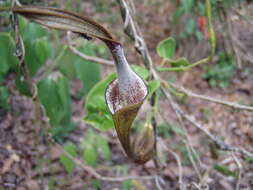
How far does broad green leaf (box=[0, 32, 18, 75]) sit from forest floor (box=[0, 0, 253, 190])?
0.31m

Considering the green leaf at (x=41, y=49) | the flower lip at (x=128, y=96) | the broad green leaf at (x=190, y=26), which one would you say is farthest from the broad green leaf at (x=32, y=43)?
the broad green leaf at (x=190, y=26)

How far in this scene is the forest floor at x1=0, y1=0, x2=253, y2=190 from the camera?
133 cm

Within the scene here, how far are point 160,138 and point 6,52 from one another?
55cm

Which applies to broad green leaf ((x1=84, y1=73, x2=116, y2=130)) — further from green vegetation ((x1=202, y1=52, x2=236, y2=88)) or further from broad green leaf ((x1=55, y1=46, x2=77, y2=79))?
green vegetation ((x1=202, y1=52, x2=236, y2=88))

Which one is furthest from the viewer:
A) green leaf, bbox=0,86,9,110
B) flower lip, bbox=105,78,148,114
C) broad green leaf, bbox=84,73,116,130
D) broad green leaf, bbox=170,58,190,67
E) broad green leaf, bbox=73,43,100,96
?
green leaf, bbox=0,86,9,110

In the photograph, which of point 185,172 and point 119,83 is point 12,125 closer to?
point 185,172

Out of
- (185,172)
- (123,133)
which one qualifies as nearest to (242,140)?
(185,172)

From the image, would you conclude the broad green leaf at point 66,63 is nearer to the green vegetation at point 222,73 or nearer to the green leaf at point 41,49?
the green leaf at point 41,49

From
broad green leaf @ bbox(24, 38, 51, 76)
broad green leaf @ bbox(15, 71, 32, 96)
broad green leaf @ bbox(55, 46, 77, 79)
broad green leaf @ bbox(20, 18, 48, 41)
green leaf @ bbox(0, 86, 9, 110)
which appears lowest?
green leaf @ bbox(0, 86, 9, 110)

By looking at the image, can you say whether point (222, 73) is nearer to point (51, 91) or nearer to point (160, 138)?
point (160, 138)

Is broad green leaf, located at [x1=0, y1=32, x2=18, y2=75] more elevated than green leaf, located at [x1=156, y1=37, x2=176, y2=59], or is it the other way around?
broad green leaf, located at [x1=0, y1=32, x2=18, y2=75]

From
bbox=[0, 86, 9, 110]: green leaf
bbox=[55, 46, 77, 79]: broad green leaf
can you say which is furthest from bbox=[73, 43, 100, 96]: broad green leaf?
bbox=[0, 86, 9, 110]: green leaf

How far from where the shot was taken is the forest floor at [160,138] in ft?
4.37

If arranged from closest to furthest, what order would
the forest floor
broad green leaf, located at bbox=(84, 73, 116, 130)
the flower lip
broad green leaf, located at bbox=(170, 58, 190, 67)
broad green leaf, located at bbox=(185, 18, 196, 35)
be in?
the flower lip < broad green leaf, located at bbox=(84, 73, 116, 130) < broad green leaf, located at bbox=(170, 58, 190, 67) < the forest floor < broad green leaf, located at bbox=(185, 18, 196, 35)
